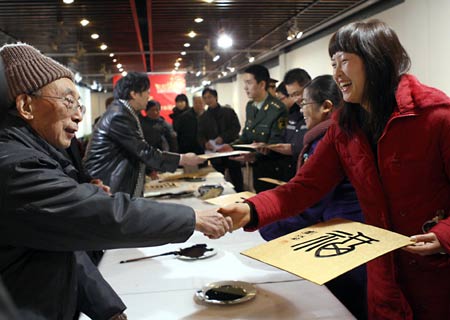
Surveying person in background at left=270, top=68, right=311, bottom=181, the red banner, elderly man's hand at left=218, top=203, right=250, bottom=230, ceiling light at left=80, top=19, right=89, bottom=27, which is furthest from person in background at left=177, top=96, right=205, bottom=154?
elderly man's hand at left=218, top=203, right=250, bottom=230

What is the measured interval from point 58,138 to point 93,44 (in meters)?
8.76

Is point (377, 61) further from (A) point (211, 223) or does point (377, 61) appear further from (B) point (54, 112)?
(B) point (54, 112)

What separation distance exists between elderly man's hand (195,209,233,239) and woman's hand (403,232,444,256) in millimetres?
576


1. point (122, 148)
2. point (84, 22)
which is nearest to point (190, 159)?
point (122, 148)

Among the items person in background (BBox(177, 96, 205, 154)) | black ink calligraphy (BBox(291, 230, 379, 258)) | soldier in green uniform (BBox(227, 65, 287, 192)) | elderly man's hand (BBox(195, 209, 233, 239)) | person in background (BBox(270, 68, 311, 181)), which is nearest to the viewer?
→ black ink calligraphy (BBox(291, 230, 379, 258))

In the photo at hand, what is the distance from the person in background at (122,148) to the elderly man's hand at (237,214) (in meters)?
1.72

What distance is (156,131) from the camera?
5688 millimetres

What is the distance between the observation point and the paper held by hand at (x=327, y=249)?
1156mm

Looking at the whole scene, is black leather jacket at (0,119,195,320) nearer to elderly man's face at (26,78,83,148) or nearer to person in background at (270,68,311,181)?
elderly man's face at (26,78,83,148)

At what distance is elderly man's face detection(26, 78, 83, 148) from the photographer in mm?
1189

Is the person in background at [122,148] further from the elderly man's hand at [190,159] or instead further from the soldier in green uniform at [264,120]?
the soldier in green uniform at [264,120]

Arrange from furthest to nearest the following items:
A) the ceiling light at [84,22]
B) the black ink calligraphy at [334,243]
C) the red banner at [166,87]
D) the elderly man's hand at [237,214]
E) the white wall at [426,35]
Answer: the red banner at [166,87]
the ceiling light at [84,22]
the white wall at [426,35]
the elderly man's hand at [237,214]
the black ink calligraphy at [334,243]

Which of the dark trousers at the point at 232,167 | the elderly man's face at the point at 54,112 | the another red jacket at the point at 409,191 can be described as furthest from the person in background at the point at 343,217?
the dark trousers at the point at 232,167

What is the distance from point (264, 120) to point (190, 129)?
8.86 feet
